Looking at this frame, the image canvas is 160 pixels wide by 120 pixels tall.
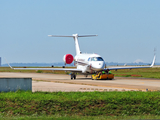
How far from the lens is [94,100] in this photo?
17438 mm

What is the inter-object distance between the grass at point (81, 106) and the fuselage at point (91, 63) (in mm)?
25337

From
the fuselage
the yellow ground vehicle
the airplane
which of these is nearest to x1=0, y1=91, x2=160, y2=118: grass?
the yellow ground vehicle

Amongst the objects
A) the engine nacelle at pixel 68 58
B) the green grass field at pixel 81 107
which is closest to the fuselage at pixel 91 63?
the engine nacelle at pixel 68 58

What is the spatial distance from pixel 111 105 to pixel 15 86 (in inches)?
337

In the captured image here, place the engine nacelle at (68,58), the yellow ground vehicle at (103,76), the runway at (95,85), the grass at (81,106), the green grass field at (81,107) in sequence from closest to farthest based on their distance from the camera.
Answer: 1. the green grass field at (81,107)
2. the grass at (81,106)
3. the runway at (95,85)
4. the yellow ground vehicle at (103,76)
5. the engine nacelle at (68,58)

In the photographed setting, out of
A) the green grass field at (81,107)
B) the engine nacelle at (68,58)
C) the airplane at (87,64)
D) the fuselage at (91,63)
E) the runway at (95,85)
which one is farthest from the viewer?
the engine nacelle at (68,58)

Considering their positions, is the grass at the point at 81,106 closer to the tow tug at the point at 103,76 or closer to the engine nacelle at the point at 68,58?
the tow tug at the point at 103,76

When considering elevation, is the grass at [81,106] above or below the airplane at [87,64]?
below

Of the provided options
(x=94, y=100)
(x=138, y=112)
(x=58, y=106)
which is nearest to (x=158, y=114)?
(x=138, y=112)

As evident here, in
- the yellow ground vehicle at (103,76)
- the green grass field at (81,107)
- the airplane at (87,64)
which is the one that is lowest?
the green grass field at (81,107)

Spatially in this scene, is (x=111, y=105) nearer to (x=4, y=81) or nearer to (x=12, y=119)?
(x=12, y=119)

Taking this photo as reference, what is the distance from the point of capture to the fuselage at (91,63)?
144 feet

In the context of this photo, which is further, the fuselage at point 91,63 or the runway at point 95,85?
the fuselage at point 91,63

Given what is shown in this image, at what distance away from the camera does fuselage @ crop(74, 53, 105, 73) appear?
43816 millimetres
